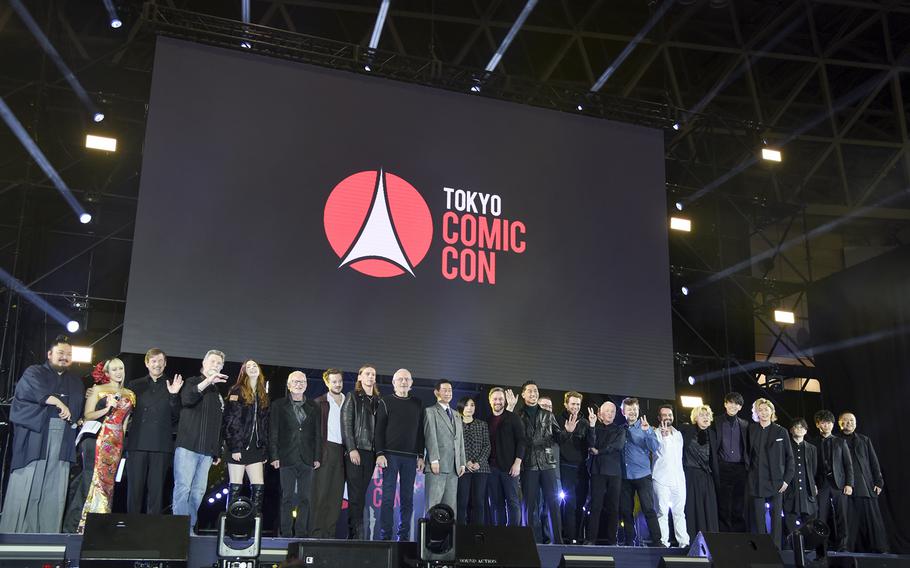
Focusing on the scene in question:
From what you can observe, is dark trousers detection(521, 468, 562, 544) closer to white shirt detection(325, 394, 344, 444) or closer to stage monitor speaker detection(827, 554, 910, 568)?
white shirt detection(325, 394, 344, 444)

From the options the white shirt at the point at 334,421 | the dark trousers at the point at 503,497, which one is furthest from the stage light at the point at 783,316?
the white shirt at the point at 334,421

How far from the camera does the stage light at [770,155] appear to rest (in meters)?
10.5

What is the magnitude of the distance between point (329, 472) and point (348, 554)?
1481mm

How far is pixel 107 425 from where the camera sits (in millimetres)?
5801

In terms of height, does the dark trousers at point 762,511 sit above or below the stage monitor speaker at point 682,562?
above

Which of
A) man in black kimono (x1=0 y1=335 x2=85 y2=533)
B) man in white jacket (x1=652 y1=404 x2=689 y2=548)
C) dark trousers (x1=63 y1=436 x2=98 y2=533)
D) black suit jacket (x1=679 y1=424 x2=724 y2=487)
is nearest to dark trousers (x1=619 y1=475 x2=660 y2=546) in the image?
man in white jacket (x1=652 y1=404 x2=689 y2=548)

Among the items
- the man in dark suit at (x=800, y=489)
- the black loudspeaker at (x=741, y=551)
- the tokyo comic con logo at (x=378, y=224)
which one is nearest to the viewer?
the black loudspeaker at (x=741, y=551)

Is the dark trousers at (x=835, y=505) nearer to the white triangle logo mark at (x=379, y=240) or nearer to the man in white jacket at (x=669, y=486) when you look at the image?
the man in white jacket at (x=669, y=486)

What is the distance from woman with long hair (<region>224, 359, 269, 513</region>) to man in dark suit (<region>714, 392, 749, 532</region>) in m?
3.97

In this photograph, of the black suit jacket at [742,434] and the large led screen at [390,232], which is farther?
the large led screen at [390,232]

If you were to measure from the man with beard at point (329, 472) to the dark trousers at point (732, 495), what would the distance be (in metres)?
3.43

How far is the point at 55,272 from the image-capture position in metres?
10.0

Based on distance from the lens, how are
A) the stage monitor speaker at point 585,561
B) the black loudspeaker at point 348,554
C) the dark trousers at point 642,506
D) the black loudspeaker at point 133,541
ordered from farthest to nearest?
the dark trousers at point 642,506, the stage monitor speaker at point 585,561, the black loudspeaker at point 348,554, the black loudspeaker at point 133,541

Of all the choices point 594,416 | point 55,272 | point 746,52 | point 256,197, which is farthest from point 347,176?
point 746,52
